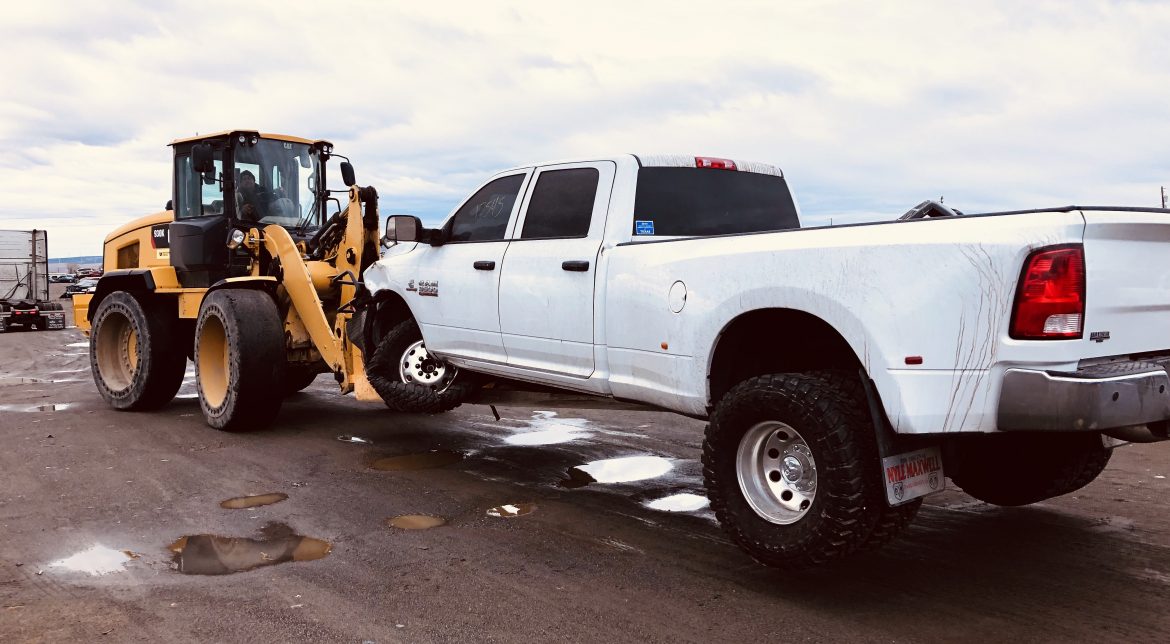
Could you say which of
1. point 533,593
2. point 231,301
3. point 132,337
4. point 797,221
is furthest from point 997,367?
point 132,337

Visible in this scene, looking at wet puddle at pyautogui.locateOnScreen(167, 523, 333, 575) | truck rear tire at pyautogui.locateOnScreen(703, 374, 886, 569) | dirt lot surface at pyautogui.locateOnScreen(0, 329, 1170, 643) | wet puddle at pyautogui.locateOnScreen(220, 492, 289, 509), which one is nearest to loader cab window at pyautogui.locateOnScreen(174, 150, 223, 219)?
dirt lot surface at pyautogui.locateOnScreen(0, 329, 1170, 643)

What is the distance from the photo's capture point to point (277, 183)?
33.2 feet

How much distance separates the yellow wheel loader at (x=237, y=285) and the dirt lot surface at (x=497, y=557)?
0.79 meters

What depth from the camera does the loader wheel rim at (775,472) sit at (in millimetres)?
4305

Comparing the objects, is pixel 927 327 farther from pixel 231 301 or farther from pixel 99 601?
pixel 231 301

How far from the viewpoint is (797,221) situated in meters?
6.44

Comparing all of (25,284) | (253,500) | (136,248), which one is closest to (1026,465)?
(253,500)

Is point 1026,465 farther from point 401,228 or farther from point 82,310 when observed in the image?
point 82,310

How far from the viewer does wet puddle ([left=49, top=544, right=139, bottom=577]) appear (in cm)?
483

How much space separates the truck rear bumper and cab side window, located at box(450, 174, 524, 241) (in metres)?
3.66

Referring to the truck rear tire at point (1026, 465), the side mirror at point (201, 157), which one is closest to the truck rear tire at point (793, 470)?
the truck rear tire at point (1026, 465)

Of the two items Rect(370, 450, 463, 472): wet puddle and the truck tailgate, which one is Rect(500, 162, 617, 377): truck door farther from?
the truck tailgate

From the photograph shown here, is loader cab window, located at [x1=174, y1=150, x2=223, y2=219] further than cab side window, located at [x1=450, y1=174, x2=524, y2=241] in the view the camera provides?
Yes

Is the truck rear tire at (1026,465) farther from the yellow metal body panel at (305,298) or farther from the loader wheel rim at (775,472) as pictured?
the yellow metal body panel at (305,298)
